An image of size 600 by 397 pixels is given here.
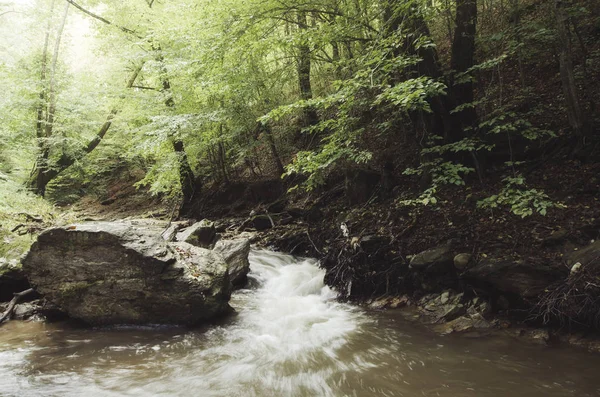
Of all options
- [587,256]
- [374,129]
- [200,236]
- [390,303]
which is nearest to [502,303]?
[587,256]

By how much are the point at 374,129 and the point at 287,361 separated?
6.27 metres

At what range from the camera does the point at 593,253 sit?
392 cm

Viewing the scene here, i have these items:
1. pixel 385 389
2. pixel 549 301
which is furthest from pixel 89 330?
pixel 549 301

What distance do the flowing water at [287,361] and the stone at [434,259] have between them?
95 cm

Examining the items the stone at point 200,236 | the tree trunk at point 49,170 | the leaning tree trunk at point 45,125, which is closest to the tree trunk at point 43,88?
the leaning tree trunk at point 45,125

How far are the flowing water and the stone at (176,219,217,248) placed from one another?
3.07m

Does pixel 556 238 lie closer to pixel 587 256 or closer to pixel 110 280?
pixel 587 256

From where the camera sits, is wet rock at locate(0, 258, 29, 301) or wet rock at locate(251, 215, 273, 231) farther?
wet rock at locate(251, 215, 273, 231)

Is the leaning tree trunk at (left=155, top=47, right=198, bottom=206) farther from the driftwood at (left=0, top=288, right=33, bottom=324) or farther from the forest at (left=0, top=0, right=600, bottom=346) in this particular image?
the driftwood at (left=0, top=288, right=33, bottom=324)

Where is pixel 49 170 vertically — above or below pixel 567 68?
above

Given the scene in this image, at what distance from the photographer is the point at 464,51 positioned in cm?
→ 611

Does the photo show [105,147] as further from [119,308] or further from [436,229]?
[436,229]

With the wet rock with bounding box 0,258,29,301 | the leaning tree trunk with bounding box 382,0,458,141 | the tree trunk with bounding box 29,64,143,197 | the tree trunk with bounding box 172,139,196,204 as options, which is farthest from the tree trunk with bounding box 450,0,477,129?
the tree trunk with bounding box 29,64,143,197

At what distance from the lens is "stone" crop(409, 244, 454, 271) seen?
524cm
